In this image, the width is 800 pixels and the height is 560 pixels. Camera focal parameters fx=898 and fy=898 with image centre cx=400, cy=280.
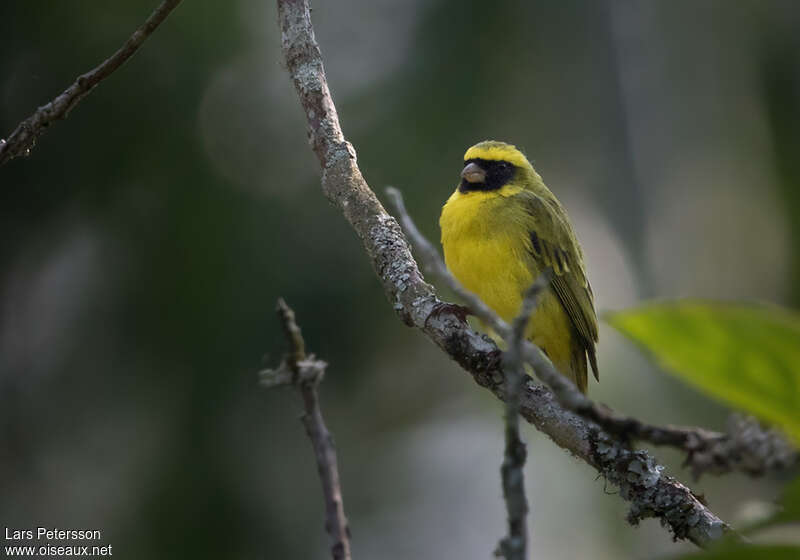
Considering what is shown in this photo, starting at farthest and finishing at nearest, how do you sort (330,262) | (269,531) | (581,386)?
(330,262) → (269,531) → (581,386)

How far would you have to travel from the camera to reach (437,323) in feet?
9.79

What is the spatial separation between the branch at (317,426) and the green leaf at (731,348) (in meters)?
0.53

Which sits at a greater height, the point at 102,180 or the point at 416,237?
the point at 102,180

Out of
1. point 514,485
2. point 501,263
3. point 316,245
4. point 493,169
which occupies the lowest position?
point 514,485

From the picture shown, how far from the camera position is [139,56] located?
28.2 feet

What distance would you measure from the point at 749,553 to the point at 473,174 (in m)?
3.54

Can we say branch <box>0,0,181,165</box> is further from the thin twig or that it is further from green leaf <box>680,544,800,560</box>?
green leaf <box>680,544,800,560</box>

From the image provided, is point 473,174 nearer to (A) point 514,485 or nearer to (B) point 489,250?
(B) point 489,250

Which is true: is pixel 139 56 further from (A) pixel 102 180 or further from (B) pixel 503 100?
(B) pixel 503 100

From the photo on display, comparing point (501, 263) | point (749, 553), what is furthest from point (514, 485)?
point (501, 263)

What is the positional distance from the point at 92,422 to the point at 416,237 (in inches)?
270

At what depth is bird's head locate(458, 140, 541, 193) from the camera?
4.64 m

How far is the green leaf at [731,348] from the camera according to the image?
1.10 meters

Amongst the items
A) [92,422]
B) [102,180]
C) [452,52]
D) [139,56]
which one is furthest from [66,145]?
[452,52]
